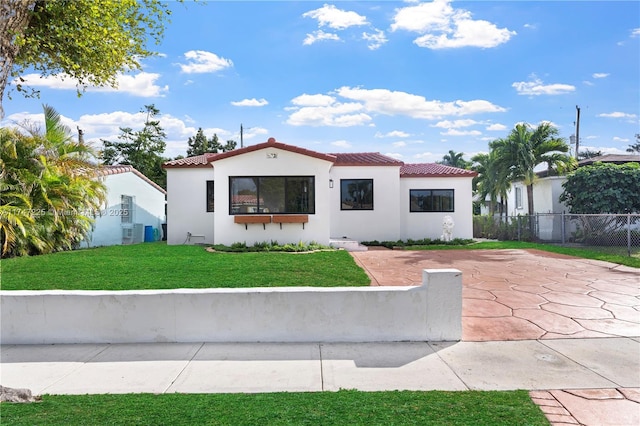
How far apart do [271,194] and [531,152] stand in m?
13.9

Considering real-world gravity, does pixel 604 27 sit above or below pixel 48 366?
above

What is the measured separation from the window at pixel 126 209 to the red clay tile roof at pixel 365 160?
9.75 m

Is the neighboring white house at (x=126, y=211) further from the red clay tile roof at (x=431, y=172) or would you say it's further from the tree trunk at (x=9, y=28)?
the red clay tile roof at (x=431, y=172)

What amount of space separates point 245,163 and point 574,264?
10.5m

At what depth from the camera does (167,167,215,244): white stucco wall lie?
1625 cm

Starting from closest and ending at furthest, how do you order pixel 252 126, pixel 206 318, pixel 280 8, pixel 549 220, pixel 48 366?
pixel 48 366 → pixel 206 318 → pixel 280 8 → pixel 549 220 → pixel 252 126

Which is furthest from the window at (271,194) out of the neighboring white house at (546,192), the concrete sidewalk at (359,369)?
the neighboring white house at (546,192)

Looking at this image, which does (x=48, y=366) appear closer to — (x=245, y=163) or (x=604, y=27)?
(x=245, y=163)

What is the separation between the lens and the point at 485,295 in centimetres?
766

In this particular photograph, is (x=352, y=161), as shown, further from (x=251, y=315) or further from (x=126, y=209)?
(x=251, y=315)

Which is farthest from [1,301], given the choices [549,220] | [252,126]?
[252,126]

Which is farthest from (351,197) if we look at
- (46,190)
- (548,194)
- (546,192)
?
(546,192)

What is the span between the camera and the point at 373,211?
17.1 m

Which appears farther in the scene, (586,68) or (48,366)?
(586,68)
